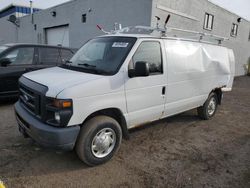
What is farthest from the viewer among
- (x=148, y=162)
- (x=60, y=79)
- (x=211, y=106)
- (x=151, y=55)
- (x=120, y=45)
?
(x=211, y=106)

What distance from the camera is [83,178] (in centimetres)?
299

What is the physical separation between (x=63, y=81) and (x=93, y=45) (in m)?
1.46

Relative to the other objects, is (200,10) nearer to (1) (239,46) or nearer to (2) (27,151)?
(1) (239,46)

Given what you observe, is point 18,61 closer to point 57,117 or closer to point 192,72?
point 57,117

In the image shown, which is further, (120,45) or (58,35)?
(58,35)

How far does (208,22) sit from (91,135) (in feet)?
42.3

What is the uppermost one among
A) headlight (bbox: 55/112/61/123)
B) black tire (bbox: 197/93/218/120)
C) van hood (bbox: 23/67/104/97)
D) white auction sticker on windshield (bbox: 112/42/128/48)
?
white auction sticker on windshield (bbox: 112/42/128/48)

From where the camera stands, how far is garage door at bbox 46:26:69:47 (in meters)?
15.4

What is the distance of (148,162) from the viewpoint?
11.4ft

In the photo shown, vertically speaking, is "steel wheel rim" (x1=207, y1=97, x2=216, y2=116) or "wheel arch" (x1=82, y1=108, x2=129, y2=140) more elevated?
"wheel arch" (x1=82, y1=108, x2=129, y2=140)

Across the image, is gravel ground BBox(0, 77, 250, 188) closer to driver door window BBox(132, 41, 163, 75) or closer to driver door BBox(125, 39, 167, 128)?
driver door BBox(125, 39, 167, 128)

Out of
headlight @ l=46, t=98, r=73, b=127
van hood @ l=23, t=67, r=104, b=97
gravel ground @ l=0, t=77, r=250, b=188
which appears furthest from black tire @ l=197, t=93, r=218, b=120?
headlight @ l=46, t=98, r=73, b=127

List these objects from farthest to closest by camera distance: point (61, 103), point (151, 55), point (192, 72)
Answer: point (192, 72) < point (151, 55) < point (61, 103)

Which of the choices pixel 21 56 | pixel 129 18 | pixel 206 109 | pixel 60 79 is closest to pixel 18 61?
pixel 21 56
